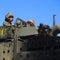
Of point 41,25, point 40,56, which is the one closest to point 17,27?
point 41,25

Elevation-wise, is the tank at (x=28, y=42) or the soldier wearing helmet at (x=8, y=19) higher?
the soldier wearing helmet at (x=8, y=19)

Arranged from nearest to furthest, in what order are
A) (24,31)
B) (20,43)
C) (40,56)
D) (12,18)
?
1. (40,56)
2. (20,43)
3. (24,31)
4. (12,18)

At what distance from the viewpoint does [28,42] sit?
20.6 meters

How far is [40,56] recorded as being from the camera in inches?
766

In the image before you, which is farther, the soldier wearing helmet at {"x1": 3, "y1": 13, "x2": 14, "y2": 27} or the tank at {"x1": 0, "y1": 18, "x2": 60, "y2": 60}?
the soldier wearing helmet at {"x1": 3, "y1": 13, "x2": 14, "y2": 27}

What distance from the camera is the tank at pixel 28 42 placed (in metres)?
19.5

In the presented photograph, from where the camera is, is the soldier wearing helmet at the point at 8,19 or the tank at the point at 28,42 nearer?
the tank at the point at 28,42

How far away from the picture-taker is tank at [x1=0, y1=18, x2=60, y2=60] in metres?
19.5

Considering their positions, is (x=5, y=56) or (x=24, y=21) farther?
(x=24, y=21)

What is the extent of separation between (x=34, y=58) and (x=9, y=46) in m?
2.56

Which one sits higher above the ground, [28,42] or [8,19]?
[8,19]

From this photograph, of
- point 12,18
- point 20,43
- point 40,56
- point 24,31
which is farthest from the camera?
point 12,18

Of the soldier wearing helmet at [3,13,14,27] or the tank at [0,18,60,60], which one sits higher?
the soldier wearing helmet at [3,13,14,27]

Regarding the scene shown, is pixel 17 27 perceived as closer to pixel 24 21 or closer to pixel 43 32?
pixel 24 21
